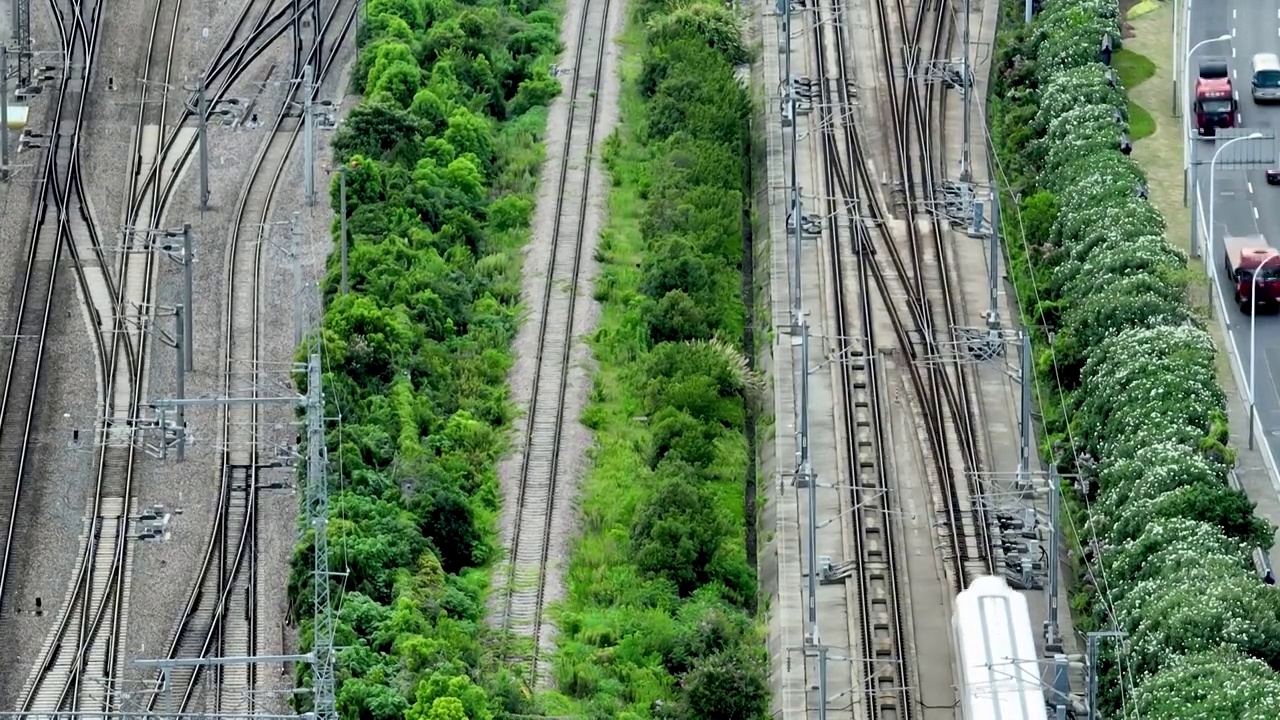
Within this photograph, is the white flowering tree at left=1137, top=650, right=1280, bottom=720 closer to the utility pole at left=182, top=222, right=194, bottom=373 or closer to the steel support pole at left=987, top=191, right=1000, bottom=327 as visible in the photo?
the steel support pole at left=987, top=191, right=1000, bottom=327

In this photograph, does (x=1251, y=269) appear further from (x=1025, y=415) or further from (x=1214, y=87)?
(x=1025, y=415)

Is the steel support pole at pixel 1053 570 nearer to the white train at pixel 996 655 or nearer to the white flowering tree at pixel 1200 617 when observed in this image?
the white train at pixel 996 655

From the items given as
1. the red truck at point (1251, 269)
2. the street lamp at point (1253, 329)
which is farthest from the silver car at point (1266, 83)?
the street lamp at point (1253, 329)

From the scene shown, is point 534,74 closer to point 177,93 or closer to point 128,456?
point 177,93

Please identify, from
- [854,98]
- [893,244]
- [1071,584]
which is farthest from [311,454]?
[854,98]

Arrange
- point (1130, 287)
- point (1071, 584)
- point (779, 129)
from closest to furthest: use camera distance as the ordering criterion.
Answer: point (1071, 584)
point (1130, 287)
point (779, 129)
